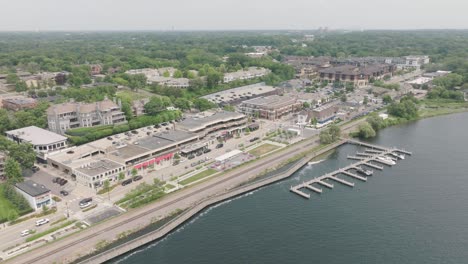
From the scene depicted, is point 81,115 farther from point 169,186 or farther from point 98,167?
point 169,186

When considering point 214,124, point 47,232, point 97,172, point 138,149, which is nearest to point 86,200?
point 97,172

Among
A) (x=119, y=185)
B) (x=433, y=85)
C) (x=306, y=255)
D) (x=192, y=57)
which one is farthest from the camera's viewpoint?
(x=192, y=57)

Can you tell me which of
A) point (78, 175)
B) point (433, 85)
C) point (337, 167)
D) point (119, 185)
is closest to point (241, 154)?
point (337, 167)

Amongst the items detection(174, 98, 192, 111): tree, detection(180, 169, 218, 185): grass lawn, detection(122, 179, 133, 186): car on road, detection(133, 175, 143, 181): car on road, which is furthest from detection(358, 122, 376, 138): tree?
detection(122, 179, 133, 186): car on road

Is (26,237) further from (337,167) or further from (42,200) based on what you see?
(337,167)

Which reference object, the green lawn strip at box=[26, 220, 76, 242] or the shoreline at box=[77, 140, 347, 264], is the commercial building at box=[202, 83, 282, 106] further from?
the green lawn strip at box=[26, 220, 76, 242]

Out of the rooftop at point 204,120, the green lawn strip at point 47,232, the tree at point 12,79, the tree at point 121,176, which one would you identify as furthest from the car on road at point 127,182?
the tree at point 12,79
